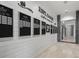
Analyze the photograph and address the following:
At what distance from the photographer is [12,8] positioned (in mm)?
3016

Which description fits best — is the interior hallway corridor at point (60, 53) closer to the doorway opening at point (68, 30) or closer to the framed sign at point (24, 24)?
the framed sign at point (24, 24)

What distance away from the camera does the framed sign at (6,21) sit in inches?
99.7

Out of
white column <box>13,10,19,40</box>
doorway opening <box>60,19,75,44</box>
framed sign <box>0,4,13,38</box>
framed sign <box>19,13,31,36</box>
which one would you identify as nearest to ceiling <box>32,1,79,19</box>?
framed sign <box>19,13,31,36</box>

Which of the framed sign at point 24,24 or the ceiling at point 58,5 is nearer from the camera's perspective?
the framed sign at point 24,24

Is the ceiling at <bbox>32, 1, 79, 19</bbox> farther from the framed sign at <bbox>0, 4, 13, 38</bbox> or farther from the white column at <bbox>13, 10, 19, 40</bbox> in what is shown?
the framed sign at <bbox>0, 4, 13, 38</bbox>

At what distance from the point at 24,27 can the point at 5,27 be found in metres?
1.21

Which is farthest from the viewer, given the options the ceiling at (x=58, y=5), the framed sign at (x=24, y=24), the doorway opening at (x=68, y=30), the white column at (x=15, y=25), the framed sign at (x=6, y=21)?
the doorway opening at (x=68, y=30)

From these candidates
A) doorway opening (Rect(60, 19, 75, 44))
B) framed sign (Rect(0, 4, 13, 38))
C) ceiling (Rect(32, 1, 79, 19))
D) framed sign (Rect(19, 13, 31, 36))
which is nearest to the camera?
framed sign (Rect(0, 4, 13, 38))

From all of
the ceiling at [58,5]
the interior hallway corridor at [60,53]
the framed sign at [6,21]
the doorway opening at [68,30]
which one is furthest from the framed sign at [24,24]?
the doorway opening at [68,30]

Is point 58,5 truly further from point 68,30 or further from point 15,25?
point 68,30

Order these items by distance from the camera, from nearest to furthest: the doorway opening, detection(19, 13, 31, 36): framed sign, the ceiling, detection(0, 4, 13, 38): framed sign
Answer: detection(0, 4, 13, 38): framed sign
detection(19, 13, 31, 36): framed sign
the ceiling
the doorway opening

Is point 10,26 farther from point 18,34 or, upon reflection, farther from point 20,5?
point 20,5

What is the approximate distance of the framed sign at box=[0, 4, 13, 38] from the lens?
2533 millimetres

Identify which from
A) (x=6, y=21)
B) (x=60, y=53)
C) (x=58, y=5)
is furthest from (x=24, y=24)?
(x=58, y=5)
